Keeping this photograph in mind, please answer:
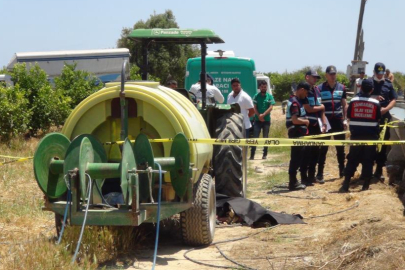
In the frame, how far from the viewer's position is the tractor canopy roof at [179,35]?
347 inches

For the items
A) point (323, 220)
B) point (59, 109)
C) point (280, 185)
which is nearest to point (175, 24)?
point (59, 109)

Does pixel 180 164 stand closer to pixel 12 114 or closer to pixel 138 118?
pixel 138 118

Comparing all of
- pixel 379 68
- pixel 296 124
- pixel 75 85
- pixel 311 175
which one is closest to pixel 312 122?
pixel 296 124

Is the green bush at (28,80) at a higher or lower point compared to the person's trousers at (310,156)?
higher

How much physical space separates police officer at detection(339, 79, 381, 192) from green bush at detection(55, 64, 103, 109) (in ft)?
35.2

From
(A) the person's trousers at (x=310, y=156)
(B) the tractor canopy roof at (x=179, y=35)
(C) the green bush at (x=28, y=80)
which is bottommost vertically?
(A) the person's trousers at (x=310, y=156)

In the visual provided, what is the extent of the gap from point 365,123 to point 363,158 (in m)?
0.54

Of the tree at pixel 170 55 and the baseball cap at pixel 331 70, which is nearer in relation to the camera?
the baseball cap at pixel 331 70

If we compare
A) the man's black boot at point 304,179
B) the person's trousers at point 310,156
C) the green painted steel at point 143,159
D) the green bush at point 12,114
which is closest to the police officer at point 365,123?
the person's trousers at point 310,156

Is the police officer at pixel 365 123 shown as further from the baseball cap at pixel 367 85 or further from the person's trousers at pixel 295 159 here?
the person's trousers at pixel 295 159

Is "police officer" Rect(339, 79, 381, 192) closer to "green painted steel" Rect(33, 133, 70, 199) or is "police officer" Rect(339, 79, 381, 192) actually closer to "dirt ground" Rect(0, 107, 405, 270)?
"dirt ground" Rect(0, 107, 405, 270)

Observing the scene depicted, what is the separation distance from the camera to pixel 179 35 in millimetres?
8906

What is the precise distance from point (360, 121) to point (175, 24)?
36.5 metres

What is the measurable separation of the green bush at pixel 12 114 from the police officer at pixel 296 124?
22.7 ft
